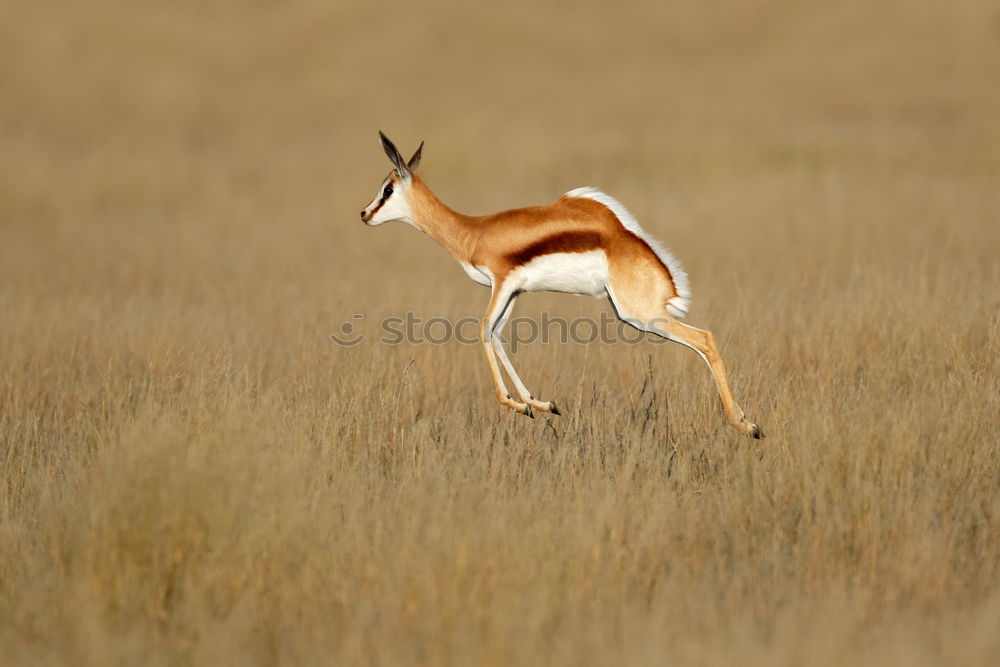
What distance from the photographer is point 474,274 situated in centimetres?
622

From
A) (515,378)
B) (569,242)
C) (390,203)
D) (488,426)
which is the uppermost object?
(390,203)

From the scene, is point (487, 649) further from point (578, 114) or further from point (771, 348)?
point (578, 114)

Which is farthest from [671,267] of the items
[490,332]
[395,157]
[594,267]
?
[395,157]

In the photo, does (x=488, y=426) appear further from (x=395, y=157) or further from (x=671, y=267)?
(x=395, y=157)

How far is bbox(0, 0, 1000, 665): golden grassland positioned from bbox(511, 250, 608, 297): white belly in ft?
2.93

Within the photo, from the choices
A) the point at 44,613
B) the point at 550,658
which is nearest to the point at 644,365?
the point at 550,658

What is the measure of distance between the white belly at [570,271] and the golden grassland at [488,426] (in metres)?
0.89

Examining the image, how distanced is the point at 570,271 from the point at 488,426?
1326 millimetres

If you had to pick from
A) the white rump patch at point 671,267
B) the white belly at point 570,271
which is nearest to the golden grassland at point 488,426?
the white rump patch at point 671,267

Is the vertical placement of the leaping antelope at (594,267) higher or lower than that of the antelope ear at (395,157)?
lower

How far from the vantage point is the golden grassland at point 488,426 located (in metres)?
4.10

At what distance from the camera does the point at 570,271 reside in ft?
18.9

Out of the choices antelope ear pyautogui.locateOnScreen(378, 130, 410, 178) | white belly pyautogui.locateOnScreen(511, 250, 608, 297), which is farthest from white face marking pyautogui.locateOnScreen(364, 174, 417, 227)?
white belly pyautogui.locateOnScreen(511, 250, 608, 297)

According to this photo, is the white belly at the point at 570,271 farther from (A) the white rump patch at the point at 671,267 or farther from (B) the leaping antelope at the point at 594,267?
(A) the white rump patch at the point at 671,267
